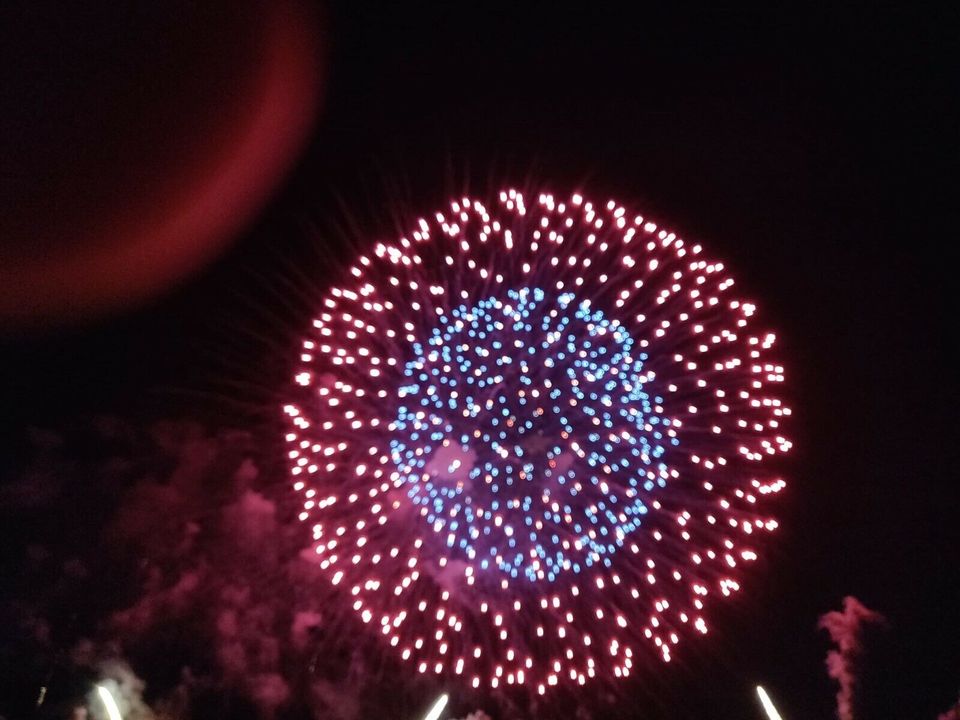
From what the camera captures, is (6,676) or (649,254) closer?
(649,254)

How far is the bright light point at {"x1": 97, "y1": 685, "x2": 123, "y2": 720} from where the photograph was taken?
32.4 feet

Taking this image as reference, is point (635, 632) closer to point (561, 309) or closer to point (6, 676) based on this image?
point (561, 309)

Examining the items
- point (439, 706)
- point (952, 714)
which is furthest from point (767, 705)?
point (439, 706)

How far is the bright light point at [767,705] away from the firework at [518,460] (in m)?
1.88

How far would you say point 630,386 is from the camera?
29.7 feet

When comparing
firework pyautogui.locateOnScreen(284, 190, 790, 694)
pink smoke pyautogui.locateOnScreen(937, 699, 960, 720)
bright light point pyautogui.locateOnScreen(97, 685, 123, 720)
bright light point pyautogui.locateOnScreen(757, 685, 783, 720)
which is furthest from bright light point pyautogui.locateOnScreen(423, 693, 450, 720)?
pink smoke pyautogui.locateOnScreen(937, 699, 960, 720)

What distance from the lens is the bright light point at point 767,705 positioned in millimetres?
9773

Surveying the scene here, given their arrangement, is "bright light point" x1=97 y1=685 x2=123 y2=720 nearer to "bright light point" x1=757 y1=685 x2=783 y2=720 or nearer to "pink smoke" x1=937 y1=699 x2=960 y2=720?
"bright light point" x1=757 y1=685 x2=783 y2=720

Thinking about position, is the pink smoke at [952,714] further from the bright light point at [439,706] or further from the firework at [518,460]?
the bright light point at [439,706]

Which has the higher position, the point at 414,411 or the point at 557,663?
the point at 414,411

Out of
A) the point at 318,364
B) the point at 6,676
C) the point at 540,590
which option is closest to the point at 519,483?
the point at 540,590

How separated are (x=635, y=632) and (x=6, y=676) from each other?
7.75m

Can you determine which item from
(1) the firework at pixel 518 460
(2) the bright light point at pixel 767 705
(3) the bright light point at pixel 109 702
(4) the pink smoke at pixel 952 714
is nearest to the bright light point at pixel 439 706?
(1) the firework at pixel 518 460

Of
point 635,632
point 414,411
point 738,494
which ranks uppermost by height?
point 414,411
